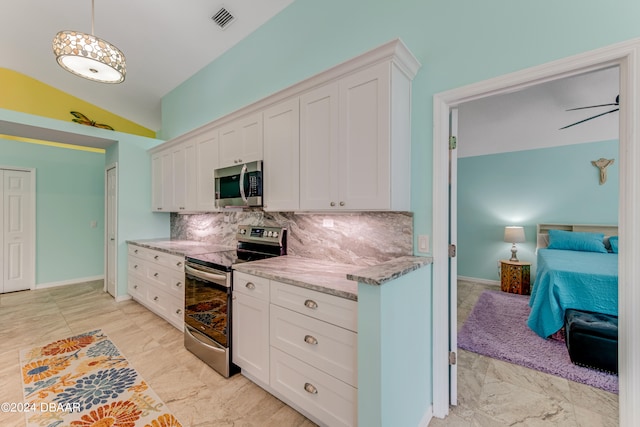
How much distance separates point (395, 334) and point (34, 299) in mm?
5580

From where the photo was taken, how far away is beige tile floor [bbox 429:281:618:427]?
179cm

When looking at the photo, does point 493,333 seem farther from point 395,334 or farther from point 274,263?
point 274,263

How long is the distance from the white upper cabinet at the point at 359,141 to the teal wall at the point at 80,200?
11.6 ft

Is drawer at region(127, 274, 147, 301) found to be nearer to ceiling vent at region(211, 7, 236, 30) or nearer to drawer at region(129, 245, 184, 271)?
drawer at region(129, 245, 184, 271)

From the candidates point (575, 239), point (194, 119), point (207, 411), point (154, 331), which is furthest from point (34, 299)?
point (575, 239)

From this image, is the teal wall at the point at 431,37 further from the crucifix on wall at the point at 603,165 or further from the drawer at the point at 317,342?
the crucifix on wall at the point at 603,165

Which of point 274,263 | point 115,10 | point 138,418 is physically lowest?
point 138,418

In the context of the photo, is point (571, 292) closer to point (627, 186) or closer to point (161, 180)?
point (627, 186)

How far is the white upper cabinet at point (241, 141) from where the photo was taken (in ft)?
8.44

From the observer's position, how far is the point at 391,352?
1.40 m

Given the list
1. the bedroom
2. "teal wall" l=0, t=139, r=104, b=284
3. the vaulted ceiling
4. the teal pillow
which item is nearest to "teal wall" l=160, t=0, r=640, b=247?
the vaulted ceiling

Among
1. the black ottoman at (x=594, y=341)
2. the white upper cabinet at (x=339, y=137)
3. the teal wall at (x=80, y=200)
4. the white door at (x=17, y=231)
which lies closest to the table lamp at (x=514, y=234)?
the black ottoman at (x=594, y=341)

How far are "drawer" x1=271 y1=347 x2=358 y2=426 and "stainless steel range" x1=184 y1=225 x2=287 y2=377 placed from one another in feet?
1.79

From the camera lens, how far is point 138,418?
1.79 metres
